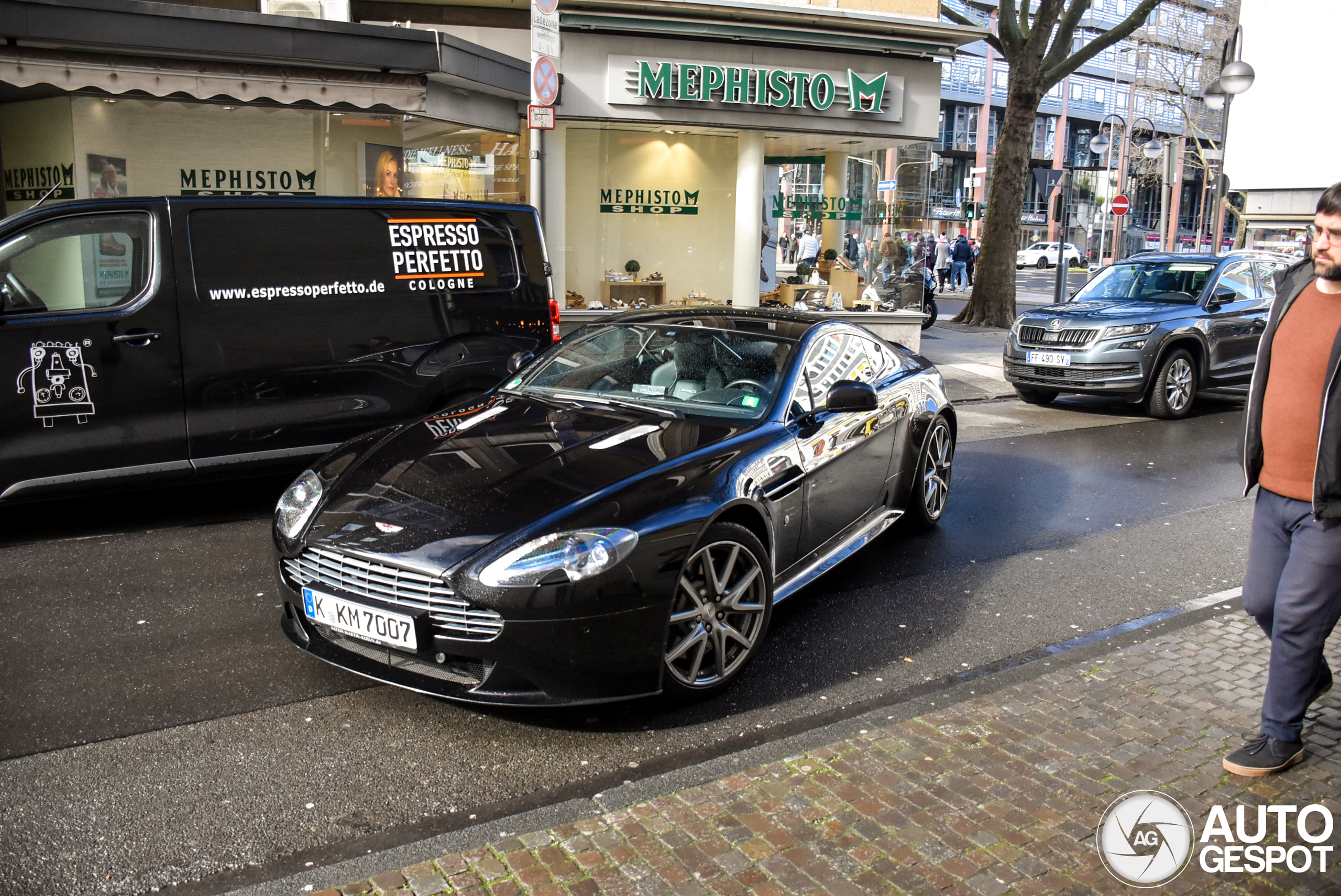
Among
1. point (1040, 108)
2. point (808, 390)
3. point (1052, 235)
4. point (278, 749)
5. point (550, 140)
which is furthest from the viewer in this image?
point (1052, 235)

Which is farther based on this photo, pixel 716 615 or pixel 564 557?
pixel 716 615

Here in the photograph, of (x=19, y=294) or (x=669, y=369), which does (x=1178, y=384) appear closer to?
(x=669, y=369)

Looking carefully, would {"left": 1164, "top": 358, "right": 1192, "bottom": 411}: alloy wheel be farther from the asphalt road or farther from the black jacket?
the black jacket

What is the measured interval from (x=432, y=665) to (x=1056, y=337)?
9.76m

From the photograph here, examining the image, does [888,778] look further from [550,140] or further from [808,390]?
[550,140]

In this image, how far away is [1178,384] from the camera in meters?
11.7

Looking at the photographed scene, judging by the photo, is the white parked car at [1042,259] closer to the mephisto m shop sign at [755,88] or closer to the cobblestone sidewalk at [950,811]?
the mephisto m shop sign at [755,88]

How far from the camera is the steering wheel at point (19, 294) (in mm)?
5922

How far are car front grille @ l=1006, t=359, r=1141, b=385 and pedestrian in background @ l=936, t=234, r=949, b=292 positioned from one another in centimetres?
2097

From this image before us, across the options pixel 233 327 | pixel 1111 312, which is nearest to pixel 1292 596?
pixel 233 327

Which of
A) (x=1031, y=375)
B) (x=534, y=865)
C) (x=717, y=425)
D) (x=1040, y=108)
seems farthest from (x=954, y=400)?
(x=1040, y=108)

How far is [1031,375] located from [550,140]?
262 inches

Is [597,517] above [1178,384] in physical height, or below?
above

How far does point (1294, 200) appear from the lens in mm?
4988
